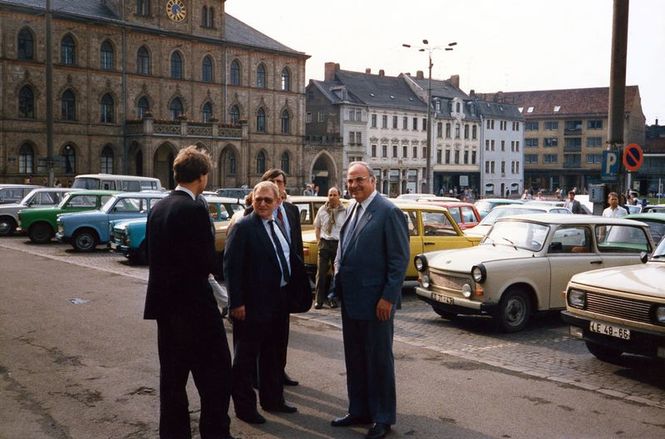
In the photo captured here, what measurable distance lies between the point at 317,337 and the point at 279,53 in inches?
2327

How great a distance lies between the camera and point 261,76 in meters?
65.7

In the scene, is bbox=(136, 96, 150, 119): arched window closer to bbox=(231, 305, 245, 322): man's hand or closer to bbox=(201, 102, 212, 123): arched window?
bbox=(201, 102, 212, 123): arched window

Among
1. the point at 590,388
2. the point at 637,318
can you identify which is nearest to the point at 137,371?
the point at 590,388

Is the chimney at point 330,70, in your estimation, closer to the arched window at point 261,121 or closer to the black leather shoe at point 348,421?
the arched window at point 261,121

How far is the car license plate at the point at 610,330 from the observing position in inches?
309

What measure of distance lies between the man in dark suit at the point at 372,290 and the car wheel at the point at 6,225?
2314cm

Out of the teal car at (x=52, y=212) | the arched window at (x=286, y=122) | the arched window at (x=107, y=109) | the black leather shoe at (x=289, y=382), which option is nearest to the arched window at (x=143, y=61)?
the arched window at (x=107, y=109)

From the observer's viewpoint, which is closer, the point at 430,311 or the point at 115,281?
the point at 430,311

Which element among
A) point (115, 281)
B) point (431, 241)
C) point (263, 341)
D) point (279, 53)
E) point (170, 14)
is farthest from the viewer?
point (279, 53)

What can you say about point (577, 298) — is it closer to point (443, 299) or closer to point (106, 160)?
point (443, 299)

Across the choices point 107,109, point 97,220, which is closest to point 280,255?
point 97,220

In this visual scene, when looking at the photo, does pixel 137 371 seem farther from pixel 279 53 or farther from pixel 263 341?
pixel 279 53

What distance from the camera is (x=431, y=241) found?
14227 mm

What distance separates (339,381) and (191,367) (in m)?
2.58
